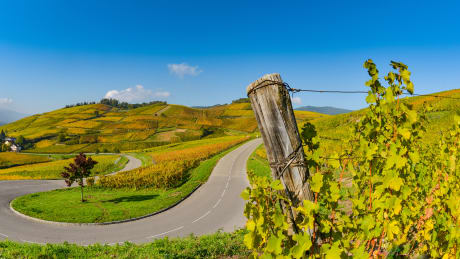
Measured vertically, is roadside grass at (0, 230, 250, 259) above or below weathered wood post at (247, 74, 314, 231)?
below

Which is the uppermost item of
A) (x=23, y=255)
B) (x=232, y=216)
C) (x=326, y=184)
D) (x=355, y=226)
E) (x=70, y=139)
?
(x=70, y=139)

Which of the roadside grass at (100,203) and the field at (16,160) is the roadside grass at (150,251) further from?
Result: the field at (16,160)

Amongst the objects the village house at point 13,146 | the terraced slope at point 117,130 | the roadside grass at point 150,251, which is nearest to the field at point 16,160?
the terraced slope at point 117,130

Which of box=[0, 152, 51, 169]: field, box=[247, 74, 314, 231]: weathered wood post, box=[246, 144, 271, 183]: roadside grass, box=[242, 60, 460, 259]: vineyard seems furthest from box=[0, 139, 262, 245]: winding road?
box=[0, 152, 51, 169]: field

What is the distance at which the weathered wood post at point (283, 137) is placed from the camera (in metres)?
1.88

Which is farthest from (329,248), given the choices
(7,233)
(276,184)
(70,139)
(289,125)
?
(70,139)

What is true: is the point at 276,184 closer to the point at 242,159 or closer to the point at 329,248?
the point at 329,248

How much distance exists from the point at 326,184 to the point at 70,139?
89.6m

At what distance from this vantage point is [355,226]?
201 cm

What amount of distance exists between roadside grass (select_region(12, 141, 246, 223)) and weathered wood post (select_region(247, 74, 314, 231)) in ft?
47.2

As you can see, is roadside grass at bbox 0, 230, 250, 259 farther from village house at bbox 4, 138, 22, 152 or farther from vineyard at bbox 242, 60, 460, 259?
village house at bbox 4, 138, 22, 152

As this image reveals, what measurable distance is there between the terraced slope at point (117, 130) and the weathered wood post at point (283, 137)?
6591 cm

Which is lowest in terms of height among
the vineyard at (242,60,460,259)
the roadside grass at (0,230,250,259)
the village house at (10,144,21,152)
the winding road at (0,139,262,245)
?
the winding road at (0,139,262,245)

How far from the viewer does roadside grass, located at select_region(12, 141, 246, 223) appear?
14219 millimetres
